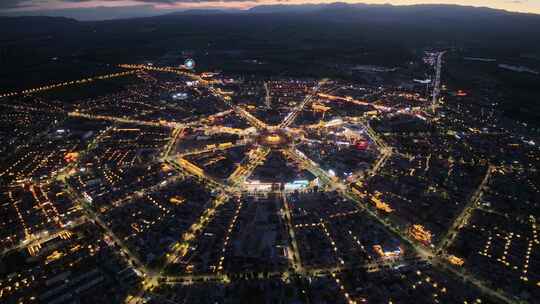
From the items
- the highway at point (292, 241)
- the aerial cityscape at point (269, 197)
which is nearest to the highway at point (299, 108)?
the aerial cityscape at point (269, 197)

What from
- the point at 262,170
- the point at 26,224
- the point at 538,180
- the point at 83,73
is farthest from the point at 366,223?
the point at 83,73

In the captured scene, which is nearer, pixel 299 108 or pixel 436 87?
pixel 299 108

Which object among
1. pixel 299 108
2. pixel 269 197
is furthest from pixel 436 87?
pixel 269 197

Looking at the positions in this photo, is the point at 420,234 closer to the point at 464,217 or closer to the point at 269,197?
the point at 464,217

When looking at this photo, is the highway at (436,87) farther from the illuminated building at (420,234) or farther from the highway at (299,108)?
the illuminated building at (420,234)

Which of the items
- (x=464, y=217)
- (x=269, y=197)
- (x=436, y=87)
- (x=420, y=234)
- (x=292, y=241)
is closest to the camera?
(x=292, y=241)

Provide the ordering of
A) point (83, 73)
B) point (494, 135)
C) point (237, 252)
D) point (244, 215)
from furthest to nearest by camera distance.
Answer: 1. point (83, 73)
2. point (494, 135)
3. point (244, 215)
4. point (237, 252)

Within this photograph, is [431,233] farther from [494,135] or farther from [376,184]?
[494,135]

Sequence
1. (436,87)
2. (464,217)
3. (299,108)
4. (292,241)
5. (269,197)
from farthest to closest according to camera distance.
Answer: (436,87), (299,108), (269,197), (464,217), (292,241)
